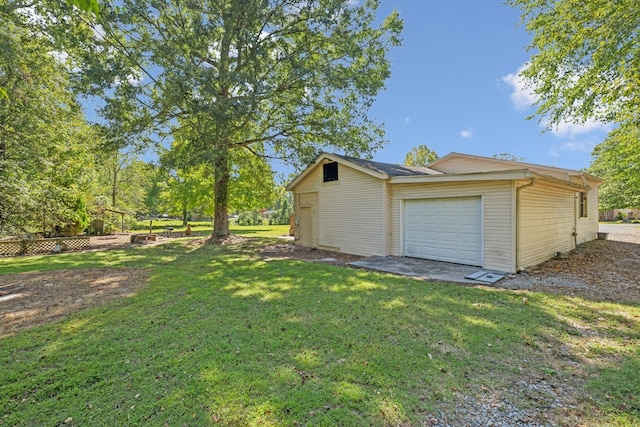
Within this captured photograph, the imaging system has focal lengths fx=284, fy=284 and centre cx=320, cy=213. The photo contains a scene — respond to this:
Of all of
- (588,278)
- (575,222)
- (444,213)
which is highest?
(444,213)

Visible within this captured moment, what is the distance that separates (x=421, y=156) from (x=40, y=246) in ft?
98.2

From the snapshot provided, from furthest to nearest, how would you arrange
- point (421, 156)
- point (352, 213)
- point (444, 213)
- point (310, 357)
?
1. point (421, 156)
2. point (352, 213)
3. point (444, 213)
4. point (310, 357)

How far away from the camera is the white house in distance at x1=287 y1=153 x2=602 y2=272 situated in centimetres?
733

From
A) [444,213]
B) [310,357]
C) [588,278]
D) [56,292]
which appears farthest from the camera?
[444,213]

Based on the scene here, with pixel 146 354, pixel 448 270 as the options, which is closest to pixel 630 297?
pixel 448 270

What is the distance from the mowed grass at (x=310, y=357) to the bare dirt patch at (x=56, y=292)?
485 mm

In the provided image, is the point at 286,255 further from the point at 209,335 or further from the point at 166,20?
the point at 166,20

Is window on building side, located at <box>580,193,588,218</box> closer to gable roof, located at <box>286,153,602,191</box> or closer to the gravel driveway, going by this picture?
gable roof, located at <box>286,153,602,191</box>

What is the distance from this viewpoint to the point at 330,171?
11.7 metres

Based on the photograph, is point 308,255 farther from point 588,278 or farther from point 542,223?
point 588,278

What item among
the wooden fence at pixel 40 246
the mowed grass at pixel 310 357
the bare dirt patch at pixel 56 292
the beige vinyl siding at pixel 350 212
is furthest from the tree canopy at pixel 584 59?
the wooden fence at pixel 40 246

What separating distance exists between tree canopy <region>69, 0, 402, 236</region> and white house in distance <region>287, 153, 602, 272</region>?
118 inches

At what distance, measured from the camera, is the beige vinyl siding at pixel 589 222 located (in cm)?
1276

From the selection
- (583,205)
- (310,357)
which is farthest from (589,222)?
(310,357)
